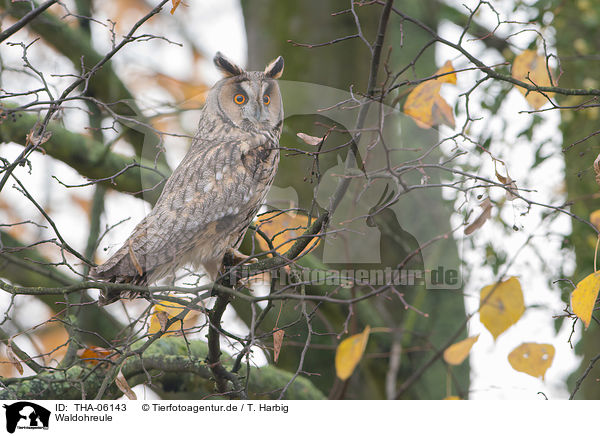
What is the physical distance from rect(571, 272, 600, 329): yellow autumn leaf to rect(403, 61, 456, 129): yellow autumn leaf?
710 mm

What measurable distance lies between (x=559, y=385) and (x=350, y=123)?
3.07m

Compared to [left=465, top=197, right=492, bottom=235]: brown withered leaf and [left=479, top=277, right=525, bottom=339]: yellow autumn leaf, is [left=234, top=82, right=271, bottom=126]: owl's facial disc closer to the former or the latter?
[left=465, top=197, right=492, bottom=235]: brown withered leaf

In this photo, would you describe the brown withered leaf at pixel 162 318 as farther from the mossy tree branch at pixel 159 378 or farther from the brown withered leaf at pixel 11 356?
the brown withered leaf at pixel 11 356

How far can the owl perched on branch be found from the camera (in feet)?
6.23

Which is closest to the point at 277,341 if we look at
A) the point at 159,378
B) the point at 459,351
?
the point at 459,351

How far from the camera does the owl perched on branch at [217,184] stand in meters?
1.90

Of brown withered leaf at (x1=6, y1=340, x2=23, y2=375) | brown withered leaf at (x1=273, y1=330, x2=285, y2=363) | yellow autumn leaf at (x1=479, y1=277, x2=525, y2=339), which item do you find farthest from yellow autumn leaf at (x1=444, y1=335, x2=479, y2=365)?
brown withered leaf at (x1=6, y1=340, x2=23, y2=375)

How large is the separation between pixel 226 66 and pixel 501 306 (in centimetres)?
132

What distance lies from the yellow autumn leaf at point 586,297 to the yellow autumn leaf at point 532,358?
239 mm

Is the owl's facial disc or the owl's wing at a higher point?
the owl's facial disc

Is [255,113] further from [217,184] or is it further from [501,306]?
[501,306]

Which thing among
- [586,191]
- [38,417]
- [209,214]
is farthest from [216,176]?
[586,191]

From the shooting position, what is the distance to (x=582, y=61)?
10.4 ft

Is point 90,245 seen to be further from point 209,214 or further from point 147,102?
point 209,214
